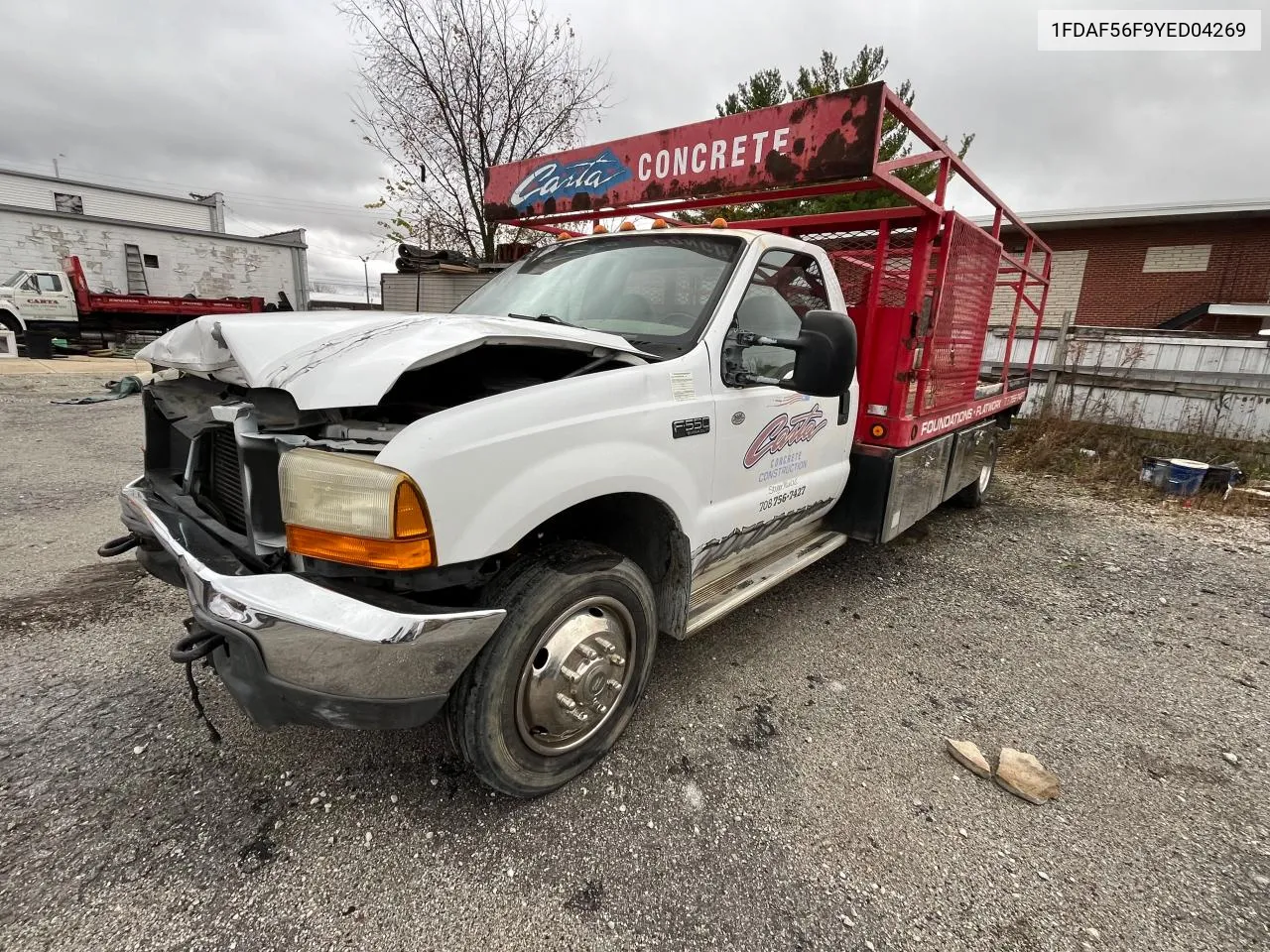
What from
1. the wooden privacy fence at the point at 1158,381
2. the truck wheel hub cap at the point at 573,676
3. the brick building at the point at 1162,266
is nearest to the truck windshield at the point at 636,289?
the truck wheel hub cap at the point at 573,676

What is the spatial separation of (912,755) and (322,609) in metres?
2.26

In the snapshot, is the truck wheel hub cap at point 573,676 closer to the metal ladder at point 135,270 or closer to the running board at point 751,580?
the running board at point 751,580

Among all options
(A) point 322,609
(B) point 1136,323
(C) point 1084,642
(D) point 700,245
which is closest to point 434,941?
(A) point 322,609

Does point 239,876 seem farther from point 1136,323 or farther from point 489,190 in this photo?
point 1136,323

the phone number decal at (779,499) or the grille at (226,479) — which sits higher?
the grille at (226,479)

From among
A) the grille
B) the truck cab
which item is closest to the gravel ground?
the grille

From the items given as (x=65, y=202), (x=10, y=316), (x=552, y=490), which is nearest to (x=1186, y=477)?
(x=552, y=490)

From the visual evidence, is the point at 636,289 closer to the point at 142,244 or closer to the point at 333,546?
the point at 333,546

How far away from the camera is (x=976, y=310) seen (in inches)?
184

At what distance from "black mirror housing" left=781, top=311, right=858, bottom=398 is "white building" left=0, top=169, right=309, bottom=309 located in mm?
30229

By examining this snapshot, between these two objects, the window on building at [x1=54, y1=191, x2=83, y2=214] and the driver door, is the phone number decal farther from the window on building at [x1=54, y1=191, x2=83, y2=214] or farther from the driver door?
the window on building at [x1=54, y1=191, x2=83, y2=214]

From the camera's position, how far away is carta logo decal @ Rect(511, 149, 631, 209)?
345 centimetres

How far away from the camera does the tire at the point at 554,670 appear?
185 centimetres

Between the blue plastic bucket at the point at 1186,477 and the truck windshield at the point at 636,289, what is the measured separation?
6706 millimetres
